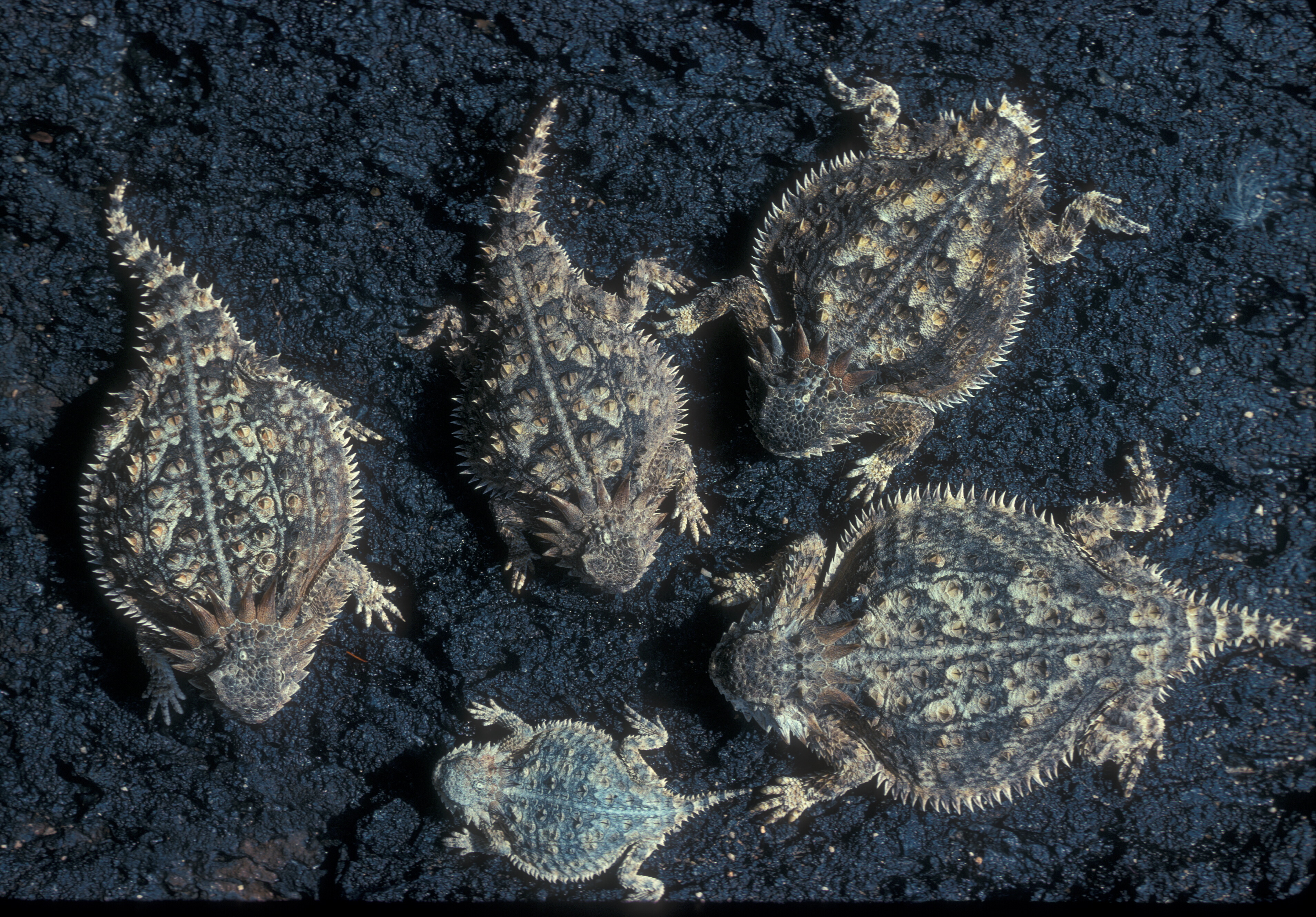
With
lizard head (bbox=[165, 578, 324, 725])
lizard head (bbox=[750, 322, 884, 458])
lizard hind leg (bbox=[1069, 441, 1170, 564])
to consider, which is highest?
lizard hind leg (bbox=[1069, 441, 1170, 564])

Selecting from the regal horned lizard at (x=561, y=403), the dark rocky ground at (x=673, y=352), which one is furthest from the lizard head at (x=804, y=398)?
the regal horned lizard at (x=561, y=403)

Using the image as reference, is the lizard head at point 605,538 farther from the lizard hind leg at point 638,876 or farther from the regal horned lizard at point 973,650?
the lizard hind leg at point 638,876

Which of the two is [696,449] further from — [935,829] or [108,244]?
[108,244]

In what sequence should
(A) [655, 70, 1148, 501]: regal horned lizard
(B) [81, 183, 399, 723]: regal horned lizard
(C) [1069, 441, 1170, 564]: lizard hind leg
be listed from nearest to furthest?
(B) [81, 183, 399, 723]: regal horned lizard
(A) [655, 70, 1148, 501]: regal horned lizard
(C) [1069, 441, 1170, 564]: lizard hind leg

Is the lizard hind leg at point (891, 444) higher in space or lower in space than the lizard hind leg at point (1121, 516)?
lower

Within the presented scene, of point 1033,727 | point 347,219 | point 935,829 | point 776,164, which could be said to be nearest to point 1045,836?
point 935,829

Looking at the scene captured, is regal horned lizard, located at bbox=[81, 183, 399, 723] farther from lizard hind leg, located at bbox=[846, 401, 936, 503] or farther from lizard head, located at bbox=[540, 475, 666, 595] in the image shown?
lizard hind leg, located at bbox=[846, 401, 936, 503]

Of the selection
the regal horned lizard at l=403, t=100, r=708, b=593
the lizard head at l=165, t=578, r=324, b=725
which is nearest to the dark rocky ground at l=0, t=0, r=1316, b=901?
the regal horned lizard at l=403, t=100, r=708, b=593
